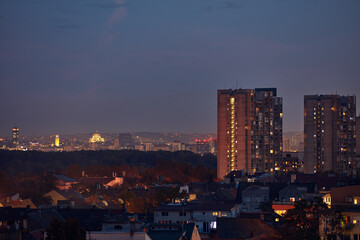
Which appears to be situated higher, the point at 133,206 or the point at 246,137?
the point at 246,137

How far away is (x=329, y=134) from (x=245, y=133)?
998 inches

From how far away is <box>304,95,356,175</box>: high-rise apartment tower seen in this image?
161000 millimetres

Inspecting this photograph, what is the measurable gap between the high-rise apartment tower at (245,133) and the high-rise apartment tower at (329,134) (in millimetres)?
11080

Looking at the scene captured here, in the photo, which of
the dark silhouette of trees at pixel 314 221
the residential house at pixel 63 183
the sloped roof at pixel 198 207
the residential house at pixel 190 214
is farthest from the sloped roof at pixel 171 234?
the residential house at pixel 63 183

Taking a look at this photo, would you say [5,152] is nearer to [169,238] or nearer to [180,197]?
[180,197]

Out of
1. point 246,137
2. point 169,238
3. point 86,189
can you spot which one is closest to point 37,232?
point 169,238

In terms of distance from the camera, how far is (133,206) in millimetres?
74375

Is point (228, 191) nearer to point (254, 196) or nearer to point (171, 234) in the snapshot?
point (254, 196)

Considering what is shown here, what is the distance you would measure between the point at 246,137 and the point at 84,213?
311 feet

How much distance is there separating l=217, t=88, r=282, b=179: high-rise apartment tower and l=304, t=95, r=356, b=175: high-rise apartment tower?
11.1 meters

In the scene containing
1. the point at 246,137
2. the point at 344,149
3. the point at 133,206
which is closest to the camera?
the point at 133,206

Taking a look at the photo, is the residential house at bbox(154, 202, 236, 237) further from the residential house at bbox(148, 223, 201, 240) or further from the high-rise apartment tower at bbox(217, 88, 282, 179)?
the high-rise apartment tower at bbox(217, 88, 282, 179)

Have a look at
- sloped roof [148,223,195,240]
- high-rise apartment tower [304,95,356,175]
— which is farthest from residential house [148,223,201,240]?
high-rise apartment tower [304,95,356,175]

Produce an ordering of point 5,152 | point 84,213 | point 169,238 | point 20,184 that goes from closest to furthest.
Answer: point 169,238 → point 84,213 → point 20,184 → point 5,152
